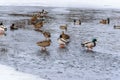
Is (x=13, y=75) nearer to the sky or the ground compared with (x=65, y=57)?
nearer to the sky

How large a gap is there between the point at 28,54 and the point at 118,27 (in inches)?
524

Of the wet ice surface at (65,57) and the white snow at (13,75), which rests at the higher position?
the white snow at (13,75)

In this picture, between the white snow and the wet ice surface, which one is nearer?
the white snow

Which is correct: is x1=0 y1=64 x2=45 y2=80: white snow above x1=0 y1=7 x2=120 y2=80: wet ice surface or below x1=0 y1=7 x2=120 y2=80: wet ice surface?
above

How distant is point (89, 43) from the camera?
21516mm

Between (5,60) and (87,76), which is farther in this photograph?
(5,60)

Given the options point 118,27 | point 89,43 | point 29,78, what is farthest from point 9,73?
point 118,27

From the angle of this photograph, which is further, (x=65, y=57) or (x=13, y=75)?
(x=65, y=57)

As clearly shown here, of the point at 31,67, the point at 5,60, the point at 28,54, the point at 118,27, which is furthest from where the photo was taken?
the point at 118,27

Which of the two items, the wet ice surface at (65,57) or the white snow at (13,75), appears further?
the wet ice surface at (65,57)

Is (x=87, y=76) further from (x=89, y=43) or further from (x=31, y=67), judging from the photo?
(x=89, y=43)

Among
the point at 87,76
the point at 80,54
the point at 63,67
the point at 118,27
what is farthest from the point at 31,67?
the point at 118,27

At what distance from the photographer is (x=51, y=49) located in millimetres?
21453

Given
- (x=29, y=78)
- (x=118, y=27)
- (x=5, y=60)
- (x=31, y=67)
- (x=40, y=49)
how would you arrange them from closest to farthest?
(x=29, y=78), (x=31, y=67), (x=5, y=60), (x=40, y=49), (x=118, y=27)
